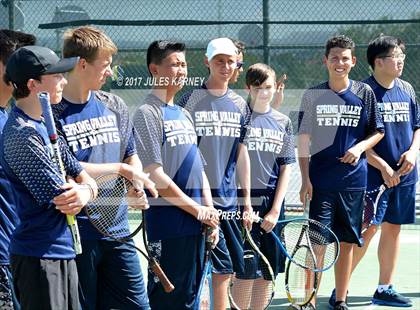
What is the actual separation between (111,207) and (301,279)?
6.75 feet

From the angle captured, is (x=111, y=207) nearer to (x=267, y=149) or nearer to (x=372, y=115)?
(x=267, y=149)

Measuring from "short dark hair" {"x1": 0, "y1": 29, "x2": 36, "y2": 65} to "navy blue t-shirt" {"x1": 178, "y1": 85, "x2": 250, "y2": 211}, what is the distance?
127cm

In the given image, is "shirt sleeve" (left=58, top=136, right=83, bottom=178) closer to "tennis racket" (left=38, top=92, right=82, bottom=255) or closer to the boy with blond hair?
"tennis racket" (left=38, top=92, right=82, bottom=255)

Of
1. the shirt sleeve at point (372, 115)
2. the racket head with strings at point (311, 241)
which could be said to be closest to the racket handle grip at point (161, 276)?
the racket head with strings at point (311, 241)

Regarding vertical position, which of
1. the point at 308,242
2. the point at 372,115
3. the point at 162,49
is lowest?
the point at 308,242

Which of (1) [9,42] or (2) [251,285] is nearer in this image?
(1) [9,42]

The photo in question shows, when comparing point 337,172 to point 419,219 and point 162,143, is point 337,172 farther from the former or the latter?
point 419,219

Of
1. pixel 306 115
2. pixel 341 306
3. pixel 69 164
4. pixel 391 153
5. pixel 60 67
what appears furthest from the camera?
pixel 391 153

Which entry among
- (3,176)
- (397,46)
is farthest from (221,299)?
(397,46)

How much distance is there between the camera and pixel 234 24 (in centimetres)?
1009

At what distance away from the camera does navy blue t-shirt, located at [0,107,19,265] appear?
15.3ft

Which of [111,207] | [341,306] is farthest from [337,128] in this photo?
[111,207]

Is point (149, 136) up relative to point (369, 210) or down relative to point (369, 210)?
up

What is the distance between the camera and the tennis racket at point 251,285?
6.27 metres
